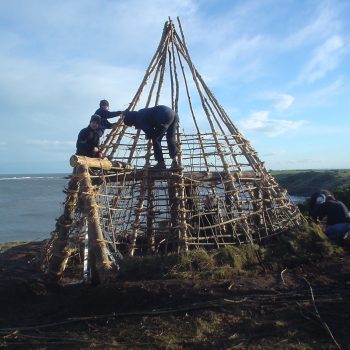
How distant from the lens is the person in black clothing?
315 inches

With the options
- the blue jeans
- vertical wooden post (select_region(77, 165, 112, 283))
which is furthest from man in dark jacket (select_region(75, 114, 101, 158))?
the blue jeans

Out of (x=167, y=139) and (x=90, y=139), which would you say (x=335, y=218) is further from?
(x=90, y=139)

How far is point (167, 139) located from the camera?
25.9 feet

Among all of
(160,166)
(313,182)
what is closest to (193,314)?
(160,166)

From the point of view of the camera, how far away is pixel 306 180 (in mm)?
46000

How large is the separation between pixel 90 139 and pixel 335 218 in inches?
179

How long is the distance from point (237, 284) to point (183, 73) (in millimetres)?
5041

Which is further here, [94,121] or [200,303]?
[94,121]

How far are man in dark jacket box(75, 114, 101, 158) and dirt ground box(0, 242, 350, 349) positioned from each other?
2.30 m

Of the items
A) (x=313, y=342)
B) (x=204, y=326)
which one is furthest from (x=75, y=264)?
(x=313, y=342)

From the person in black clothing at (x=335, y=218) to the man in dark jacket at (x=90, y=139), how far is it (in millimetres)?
4233

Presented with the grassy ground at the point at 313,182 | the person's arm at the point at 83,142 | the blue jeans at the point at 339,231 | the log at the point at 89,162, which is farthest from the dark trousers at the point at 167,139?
the grassy ground at the point at 313,182

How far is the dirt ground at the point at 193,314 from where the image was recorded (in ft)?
14.1

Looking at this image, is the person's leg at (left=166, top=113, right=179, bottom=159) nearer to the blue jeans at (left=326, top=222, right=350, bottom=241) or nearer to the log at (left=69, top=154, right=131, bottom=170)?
the log at (left=69, top=154, right=131, bottom=170)
